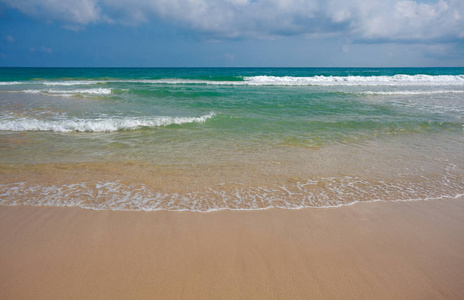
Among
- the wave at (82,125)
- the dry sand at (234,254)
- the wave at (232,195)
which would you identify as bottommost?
the dry sand at (234,254)

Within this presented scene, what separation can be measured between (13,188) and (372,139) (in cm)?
834

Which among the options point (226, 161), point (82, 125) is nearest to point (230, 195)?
point (226, 161)

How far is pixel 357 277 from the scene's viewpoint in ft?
8.26

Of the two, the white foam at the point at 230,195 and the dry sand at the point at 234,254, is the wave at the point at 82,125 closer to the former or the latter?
the white foam at the point at 230,195

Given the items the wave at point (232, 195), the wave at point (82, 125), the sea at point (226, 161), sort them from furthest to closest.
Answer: the wave at point (82, 125), the sea at point (226, 161), the wave at point (232, 195)

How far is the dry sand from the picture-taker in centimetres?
236

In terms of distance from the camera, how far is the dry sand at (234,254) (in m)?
2.36

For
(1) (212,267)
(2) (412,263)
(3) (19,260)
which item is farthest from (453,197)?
(3) (19,260)

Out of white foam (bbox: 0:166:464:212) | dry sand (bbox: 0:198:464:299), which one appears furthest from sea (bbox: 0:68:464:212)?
dry sand (bbox: 0:198:464:299)

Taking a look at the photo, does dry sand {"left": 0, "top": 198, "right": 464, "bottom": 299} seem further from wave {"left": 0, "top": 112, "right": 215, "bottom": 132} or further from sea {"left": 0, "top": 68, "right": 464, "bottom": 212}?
wave {"left": 0, "top": 112, "right": 215, "bottom": 132}

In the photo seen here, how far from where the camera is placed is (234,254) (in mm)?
2799

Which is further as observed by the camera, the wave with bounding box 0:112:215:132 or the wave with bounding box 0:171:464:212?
the wave with bounding box 0:112:215:132

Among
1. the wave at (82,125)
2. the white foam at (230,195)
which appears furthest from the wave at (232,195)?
the wave at (82,125)

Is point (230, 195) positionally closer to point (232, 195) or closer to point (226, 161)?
point (232, 195)
